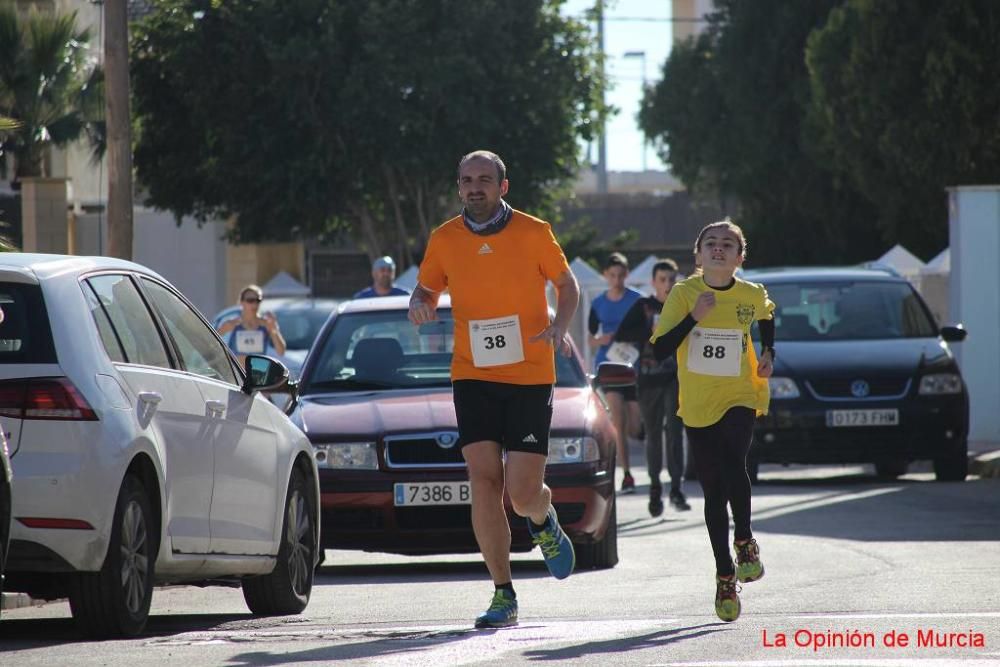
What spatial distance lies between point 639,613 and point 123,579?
220cm

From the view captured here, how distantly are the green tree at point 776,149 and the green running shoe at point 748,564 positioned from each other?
1258 inches

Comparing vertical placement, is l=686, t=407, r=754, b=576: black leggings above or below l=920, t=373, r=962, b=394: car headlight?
above

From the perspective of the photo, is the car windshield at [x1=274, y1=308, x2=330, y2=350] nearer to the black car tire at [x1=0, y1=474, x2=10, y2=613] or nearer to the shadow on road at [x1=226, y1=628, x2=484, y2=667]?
the shadow on road at [x1=226, y1=628, x2=484, y2=667]

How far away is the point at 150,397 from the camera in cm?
835

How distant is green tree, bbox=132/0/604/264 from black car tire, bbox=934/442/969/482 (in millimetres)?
21563

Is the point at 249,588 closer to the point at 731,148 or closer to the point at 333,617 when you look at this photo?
the point at 333,617

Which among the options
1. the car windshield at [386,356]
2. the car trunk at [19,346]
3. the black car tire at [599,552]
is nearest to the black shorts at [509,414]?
the car trunk at [19,346]

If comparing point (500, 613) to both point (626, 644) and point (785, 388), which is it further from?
point (785, 388)

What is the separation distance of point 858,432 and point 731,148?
28.5 meters

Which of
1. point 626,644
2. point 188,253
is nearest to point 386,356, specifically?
point 626,644

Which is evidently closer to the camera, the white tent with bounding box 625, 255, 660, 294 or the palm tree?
the white tent with bounding box 625, 255, 660, 294

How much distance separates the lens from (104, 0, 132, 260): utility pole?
55.0 ft

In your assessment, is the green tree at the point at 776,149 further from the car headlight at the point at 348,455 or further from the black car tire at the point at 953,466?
the car headlight at the point at 348,455

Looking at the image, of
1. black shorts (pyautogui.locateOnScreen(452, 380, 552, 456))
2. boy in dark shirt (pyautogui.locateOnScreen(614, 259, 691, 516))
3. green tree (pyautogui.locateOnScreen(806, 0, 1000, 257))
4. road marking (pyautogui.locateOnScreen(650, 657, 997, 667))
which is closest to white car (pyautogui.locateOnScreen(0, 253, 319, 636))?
black shorts (pyautogui.locateOnScreen(452, 380, 552, 456))
